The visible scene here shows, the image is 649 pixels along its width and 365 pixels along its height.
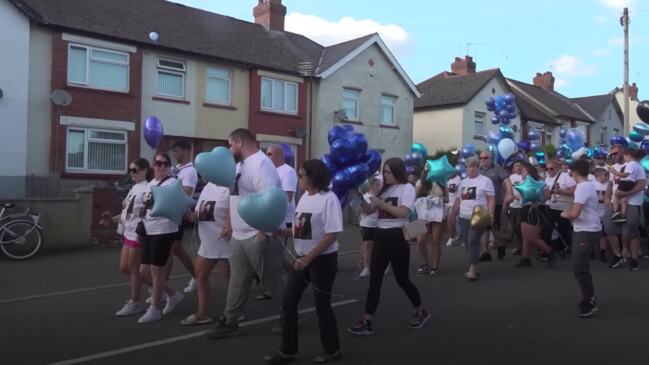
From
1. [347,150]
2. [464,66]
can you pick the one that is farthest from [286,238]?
[464,66]

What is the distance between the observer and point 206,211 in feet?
19.6

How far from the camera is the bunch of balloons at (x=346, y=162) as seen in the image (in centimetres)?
640

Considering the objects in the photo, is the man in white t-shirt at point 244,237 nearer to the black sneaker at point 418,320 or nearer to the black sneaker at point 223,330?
the black sneaker at point 223,330

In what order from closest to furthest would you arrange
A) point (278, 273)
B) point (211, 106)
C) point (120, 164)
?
point (278, 273) < point (120, 164) < point (211, 106)

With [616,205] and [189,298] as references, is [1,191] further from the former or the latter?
[616,205]

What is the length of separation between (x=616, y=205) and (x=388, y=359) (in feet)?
20.8

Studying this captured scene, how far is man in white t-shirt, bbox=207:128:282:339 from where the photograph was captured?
5297 mm

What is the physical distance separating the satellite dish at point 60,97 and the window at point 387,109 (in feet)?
43.7

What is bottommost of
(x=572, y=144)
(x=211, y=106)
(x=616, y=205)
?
(x=616, y=205)

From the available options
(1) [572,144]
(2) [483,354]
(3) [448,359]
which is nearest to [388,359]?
(3) [448,359]

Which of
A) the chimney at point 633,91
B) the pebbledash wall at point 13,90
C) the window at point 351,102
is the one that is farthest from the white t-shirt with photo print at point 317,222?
the chimney at point 633,91

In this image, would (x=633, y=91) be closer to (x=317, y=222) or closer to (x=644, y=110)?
(x=644, y=110)

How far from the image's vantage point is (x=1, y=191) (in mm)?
14250

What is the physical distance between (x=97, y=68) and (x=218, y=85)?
417cm
